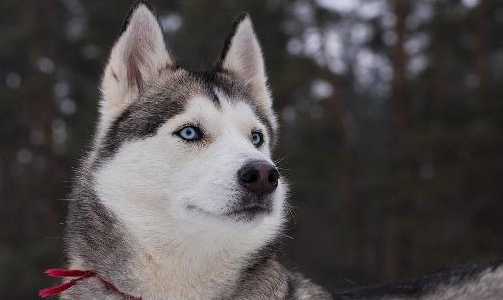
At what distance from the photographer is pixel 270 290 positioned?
380 centimetres

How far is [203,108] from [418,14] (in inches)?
589

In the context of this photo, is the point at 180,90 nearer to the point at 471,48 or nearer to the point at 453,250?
the point at 453,250

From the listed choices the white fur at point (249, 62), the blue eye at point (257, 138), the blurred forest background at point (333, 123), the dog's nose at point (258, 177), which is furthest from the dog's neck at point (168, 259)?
the blurred forest background at point (333, 123)

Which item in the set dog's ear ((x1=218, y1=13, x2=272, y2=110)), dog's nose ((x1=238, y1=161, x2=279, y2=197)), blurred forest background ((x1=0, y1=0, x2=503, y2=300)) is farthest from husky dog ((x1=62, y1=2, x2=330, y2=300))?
blurred forest background ((x1=0, y1=0, x2=503, y2=300))

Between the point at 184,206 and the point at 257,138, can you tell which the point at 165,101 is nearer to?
the point at 257,138

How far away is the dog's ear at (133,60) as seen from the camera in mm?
4242

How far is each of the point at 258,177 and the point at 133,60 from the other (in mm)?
1467

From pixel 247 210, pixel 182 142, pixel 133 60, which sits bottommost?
pixel 247 210

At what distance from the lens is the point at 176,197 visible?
11.9 feet

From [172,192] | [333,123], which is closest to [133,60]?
[172,192]

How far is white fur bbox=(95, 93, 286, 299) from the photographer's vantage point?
3555 mm

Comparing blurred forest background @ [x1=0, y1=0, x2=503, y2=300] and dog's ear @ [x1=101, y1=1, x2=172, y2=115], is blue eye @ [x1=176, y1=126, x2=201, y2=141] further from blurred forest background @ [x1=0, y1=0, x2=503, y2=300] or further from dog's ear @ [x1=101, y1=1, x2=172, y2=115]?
blurred forest background @ [x1=0, y1=0, x2=503, y2=300]

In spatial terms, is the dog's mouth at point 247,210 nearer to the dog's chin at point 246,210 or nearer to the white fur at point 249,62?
the dog's chin at point 246,210

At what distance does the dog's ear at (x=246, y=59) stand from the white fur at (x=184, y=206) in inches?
35.7
